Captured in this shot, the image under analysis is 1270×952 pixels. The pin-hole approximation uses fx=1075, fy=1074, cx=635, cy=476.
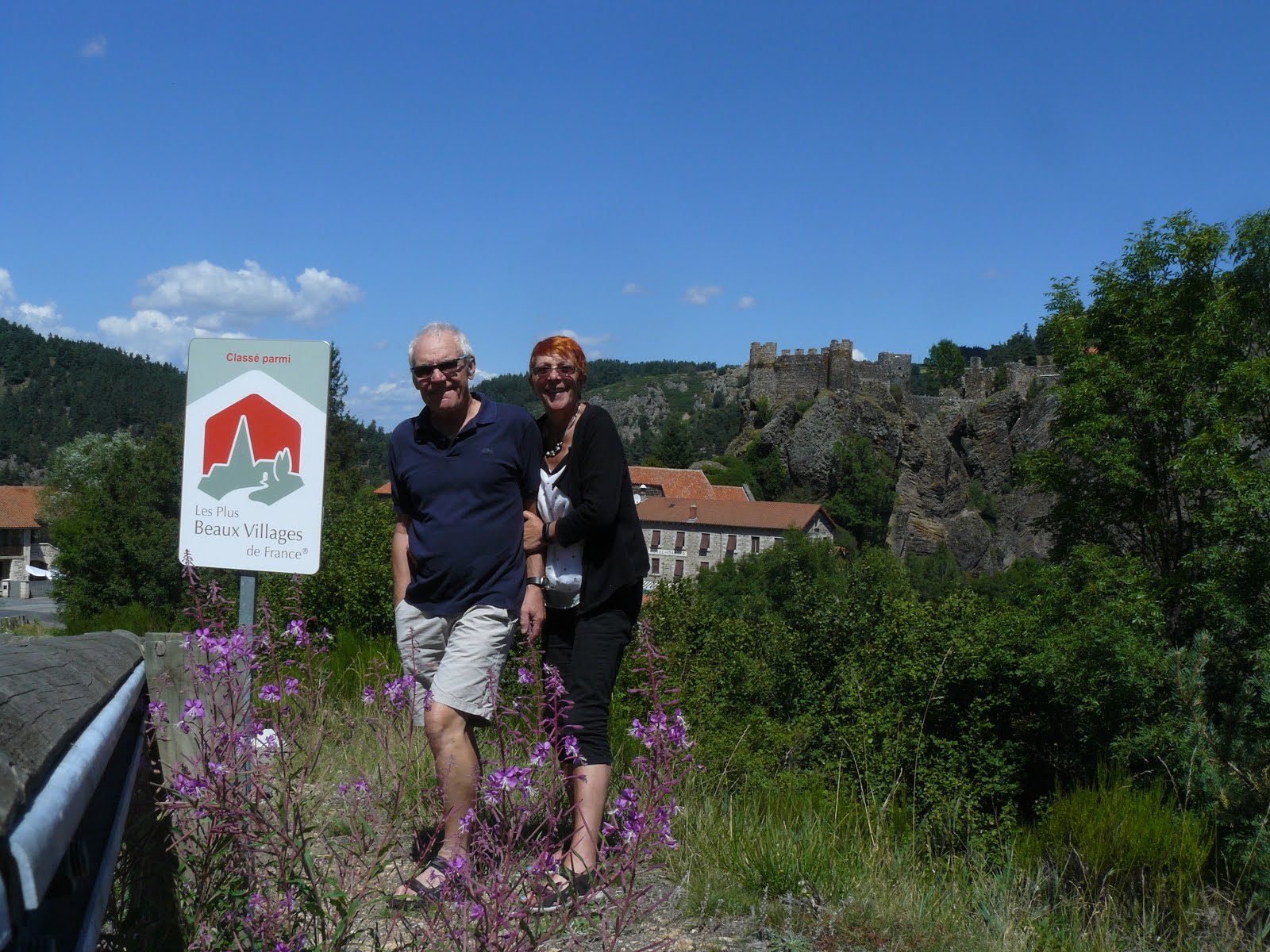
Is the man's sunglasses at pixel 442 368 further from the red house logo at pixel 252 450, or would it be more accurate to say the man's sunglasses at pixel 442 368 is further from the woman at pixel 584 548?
the red house logo at pixel 252 450

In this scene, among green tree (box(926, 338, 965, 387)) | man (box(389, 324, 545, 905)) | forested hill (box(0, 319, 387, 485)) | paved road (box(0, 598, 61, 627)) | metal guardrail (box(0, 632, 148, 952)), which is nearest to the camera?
metal guardrail (box(0, 632, 148, 952))

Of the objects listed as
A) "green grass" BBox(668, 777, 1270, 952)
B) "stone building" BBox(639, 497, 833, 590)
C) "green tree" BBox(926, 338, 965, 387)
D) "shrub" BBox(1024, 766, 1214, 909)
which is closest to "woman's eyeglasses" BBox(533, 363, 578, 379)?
"green grass" BBox(668, 777, 1270, 952)

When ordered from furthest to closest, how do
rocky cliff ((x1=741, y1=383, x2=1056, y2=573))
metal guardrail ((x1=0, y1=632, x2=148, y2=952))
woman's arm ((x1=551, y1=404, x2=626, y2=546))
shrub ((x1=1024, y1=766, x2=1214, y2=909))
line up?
rocky cliff ((x1=741, y1=383, x2=1056, y2=573)), shrub ((x1=1024, y1=766, x2=1214, y2=909)), woman's arm ((x1=551, y1=404, x2=626, y2=546)), metal guardrail ((x1=0, y1=632, x2=148, y2=952))

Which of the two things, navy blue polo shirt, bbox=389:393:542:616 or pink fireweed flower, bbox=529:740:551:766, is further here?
navy blue polo shirt, bbox=389:393:542:616

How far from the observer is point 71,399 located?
148 m

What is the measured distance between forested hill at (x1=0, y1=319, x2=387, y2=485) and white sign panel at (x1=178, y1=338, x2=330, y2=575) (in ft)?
314

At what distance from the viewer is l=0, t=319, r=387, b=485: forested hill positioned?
129375mm

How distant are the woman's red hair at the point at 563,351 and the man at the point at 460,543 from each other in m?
0.18

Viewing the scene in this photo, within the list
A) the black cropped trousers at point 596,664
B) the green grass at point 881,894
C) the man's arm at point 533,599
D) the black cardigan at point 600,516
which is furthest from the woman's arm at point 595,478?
the green grass at point 881,894

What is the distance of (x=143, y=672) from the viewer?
8.18ft

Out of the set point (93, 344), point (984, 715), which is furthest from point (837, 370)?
point (93, 344)

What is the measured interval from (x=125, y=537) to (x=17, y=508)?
45.9 metres

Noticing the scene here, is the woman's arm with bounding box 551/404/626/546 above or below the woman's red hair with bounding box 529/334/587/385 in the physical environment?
below

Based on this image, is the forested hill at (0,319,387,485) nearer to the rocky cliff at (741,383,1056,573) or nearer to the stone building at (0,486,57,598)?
the stone building at (0,486,57,598)
